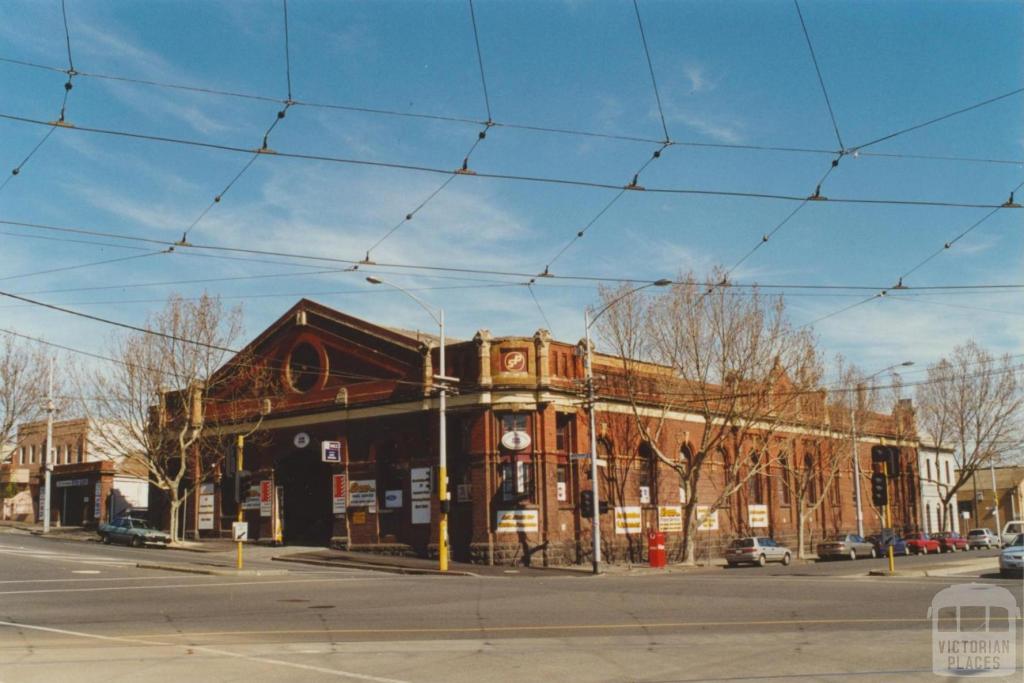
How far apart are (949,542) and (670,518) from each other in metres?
24.5

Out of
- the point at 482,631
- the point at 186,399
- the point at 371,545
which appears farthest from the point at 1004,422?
the point at 482,631

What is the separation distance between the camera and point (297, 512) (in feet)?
164

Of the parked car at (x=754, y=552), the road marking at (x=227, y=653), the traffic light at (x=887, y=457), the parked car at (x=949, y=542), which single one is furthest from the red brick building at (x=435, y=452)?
the road marking at (x=227, y=653)

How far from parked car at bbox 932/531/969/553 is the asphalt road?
35207 mm

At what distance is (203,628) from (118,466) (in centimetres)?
4946

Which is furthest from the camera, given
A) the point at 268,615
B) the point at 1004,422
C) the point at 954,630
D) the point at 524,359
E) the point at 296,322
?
the point at 1004,422

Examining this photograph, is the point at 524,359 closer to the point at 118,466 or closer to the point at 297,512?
the point at 297,512

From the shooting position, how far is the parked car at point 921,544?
59559mm

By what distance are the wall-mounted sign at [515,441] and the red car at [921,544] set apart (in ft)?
98.1

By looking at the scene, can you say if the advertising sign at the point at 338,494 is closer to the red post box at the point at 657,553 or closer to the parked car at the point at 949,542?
the red post box at the point at 657,553

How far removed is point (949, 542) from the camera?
62.6 m

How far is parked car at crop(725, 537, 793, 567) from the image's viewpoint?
1747 inches

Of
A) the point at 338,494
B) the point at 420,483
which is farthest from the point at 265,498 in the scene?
the point at 420,483

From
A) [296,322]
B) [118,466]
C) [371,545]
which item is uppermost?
[296,322]
